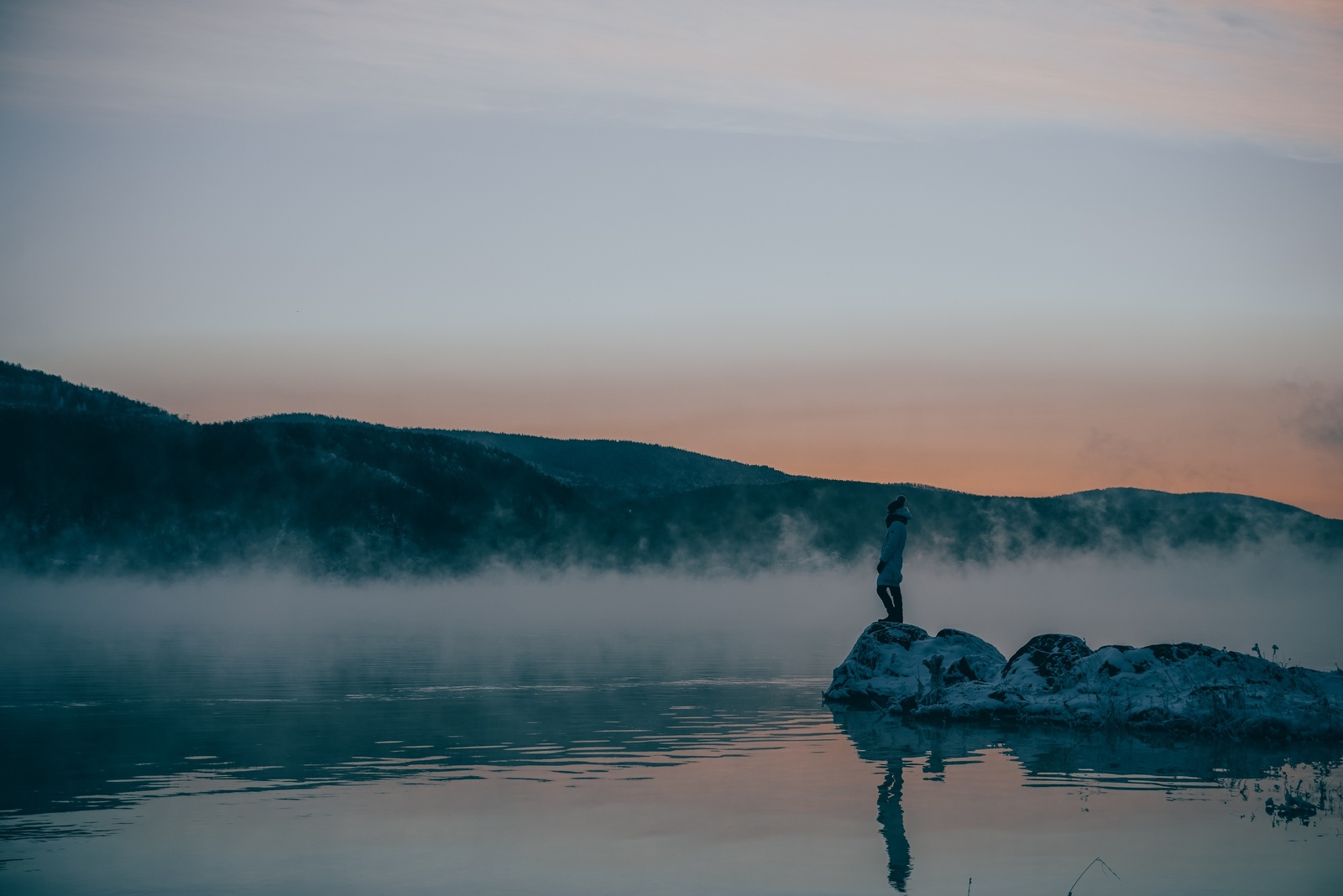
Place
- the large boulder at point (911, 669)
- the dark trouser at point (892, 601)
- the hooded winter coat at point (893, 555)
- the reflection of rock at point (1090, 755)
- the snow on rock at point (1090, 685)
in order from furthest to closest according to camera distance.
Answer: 1. the dark trouser at point (892, 601)
2. the hooded winter coat at point (893, 555)
3. the large boulder at point (911, 669)
4. the snow on rock at point (1090, 685)
5. the reflection of rock at point (1090, 755)

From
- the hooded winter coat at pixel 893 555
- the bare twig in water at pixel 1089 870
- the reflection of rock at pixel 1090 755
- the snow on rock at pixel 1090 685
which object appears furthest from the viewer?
the hooded winter coat at pixel 893 555

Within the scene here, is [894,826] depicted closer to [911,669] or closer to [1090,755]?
[1090,755]

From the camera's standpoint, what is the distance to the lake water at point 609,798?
1027cm

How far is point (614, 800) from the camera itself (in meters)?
13.4

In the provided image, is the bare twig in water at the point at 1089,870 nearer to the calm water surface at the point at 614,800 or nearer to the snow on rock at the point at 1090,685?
the calm water surface at the point at 614,800

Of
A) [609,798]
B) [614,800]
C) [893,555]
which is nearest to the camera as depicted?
[614,800]

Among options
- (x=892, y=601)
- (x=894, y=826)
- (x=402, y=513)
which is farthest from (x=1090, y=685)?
(x=402, y=513)

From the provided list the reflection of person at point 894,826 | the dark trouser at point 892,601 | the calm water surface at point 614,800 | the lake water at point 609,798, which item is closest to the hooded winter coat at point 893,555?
the dark trouser at point 892,601

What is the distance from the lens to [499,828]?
12.0m

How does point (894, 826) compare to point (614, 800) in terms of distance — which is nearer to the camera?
point (894, 826)

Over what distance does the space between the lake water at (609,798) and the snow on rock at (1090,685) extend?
714mm

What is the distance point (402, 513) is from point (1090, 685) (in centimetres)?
13610

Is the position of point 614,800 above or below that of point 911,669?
below

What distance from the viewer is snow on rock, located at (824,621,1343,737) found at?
711 inches
